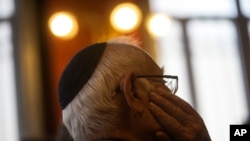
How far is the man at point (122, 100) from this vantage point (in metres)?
0.59

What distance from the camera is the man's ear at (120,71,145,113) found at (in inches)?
23.6

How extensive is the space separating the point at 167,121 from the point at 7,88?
215 centimetres

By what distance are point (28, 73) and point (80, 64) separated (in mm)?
2064

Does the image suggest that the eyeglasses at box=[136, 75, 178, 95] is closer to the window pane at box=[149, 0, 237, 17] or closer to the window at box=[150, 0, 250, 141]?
the window at box=[150, 0, 250, 141]

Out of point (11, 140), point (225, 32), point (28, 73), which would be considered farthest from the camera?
point (28, 73)

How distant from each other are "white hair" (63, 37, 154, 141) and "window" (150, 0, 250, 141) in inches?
13.8

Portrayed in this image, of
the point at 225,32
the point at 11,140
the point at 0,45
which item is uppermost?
the point at 0,45

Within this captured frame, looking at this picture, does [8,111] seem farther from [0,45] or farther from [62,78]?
[62,78]

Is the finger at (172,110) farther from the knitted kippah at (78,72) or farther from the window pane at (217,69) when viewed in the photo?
the window pane at (217,69)

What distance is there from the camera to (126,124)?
60 centimetres

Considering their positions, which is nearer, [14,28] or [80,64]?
[80,64]

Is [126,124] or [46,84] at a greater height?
[46,84]

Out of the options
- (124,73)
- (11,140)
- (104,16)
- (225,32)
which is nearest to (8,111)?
(11,140)

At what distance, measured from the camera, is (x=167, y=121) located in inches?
23.0
